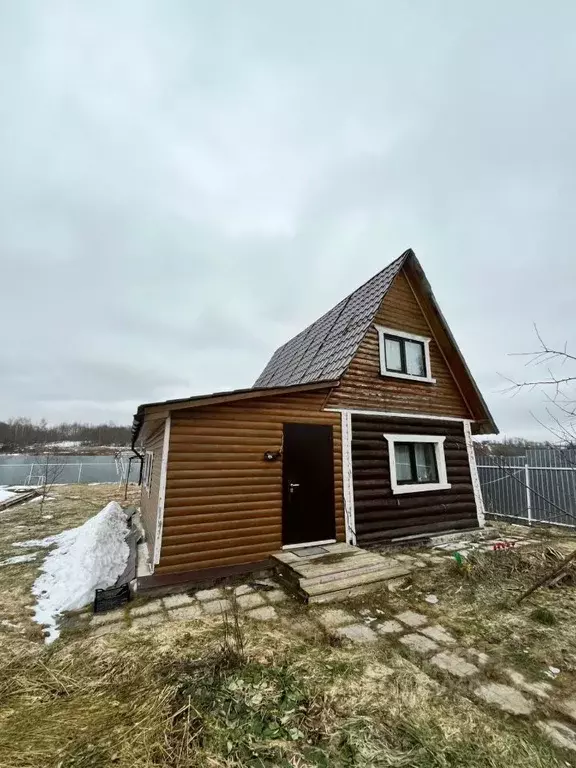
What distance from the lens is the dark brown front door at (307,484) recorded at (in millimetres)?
6254

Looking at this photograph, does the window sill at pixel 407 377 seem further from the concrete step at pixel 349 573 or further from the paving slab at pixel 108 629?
the paving slab at pixel 108 629

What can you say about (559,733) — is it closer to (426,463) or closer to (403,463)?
(403,463)

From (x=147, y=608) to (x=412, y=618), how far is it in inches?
138

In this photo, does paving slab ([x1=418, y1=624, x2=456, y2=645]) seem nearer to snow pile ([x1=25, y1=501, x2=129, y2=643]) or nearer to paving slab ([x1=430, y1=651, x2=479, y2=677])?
paving slab ([x1=430, y1=651, x2=479, y2=677])

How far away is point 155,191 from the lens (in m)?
13.5

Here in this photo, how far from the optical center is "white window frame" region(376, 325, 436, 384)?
26.6 ft

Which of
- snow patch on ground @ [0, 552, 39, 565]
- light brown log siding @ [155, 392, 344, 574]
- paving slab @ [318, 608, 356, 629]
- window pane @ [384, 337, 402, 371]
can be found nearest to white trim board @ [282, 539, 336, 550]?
light brown log siding @ [155, 392, 344, 574]

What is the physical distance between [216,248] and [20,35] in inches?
510

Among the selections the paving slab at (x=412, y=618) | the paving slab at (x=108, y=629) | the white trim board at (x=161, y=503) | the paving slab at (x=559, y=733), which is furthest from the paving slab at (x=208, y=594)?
the paving slab at (x=559, y=733)

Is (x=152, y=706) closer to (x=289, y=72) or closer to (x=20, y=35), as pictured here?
(x=20, y=35)

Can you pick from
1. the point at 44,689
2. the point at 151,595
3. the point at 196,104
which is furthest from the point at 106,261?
the point at 44,689

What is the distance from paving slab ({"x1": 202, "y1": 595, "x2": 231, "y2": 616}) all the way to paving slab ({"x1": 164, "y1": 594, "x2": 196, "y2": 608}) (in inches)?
10.9

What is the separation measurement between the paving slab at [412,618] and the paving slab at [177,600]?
9.38 feet

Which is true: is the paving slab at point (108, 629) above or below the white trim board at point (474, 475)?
below
